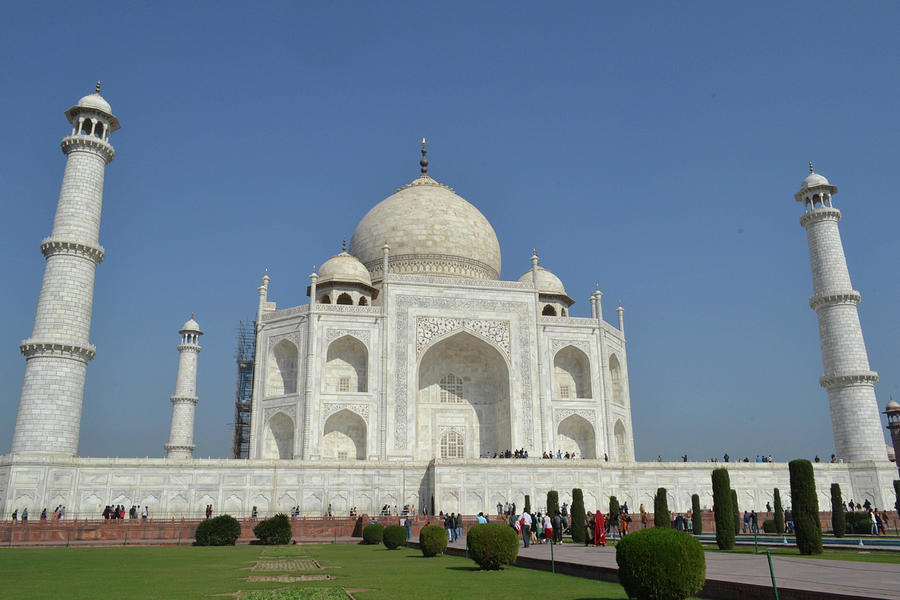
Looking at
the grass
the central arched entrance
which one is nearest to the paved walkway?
the grass

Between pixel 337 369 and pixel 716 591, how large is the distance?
2061cm

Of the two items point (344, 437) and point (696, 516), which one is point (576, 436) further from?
point (696, 516)

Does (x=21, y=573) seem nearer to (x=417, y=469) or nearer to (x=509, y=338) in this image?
(x=417, y=469)

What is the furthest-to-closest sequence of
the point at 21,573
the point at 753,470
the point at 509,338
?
1. the point at 509,338
2. the point at 753,470
3. the point at 21,573

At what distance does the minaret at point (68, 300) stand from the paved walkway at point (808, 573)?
1502 centimetres

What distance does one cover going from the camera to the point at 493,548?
10.1 meters

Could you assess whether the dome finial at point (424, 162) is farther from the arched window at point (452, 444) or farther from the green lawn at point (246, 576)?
the green lawn at point (246, 576)

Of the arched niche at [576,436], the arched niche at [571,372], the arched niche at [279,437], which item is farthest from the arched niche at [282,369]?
the arched niche at [576,436]

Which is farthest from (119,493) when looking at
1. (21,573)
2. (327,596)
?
(327,596)

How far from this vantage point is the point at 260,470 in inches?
866

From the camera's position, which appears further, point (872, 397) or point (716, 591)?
point (872, 397)

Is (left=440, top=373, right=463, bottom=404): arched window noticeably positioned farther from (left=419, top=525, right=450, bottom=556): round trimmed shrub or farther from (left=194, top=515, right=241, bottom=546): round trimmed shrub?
(left=419, top=525, right=450, bottom=556): round trimmed shrub

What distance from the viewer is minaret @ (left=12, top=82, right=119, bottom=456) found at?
20.0 metres

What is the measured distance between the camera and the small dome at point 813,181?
28688 millimetres
